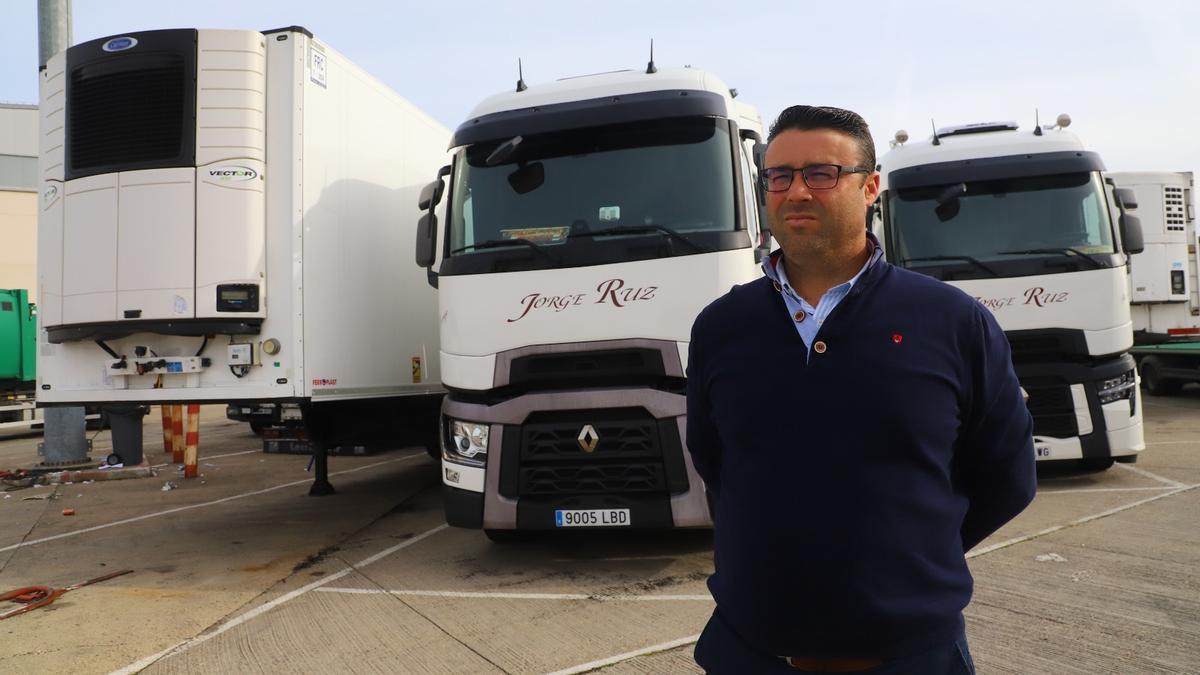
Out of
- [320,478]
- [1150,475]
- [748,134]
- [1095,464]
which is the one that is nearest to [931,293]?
[748,134]

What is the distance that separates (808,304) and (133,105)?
6.20 metres

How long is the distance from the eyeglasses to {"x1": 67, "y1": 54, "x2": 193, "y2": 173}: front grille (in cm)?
574

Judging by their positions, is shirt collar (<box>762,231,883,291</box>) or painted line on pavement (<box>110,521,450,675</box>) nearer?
shirt collar (<box>762,231,883,291</box>)

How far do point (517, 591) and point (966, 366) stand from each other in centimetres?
432

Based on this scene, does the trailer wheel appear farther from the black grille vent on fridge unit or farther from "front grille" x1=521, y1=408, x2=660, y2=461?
the black grille vent on fridge unit

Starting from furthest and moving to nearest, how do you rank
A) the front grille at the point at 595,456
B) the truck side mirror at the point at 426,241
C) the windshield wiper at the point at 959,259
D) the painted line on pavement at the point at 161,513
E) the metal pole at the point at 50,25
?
the metal pole at the point at 50,25
the windshield wiper at the point at 959,259
the painted line on pavement at the point at 161,513
the truck side mirror at the point at 426,241
the front grille at the point at 595,456

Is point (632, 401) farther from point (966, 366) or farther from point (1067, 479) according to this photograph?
point (1067, 479)

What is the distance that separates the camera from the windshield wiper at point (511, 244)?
6023mm

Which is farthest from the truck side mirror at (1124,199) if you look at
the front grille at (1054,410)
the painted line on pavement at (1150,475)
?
the painted line on pavement at (1150,475)

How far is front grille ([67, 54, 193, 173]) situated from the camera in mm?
6621

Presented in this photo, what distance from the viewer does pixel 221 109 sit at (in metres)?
6.61

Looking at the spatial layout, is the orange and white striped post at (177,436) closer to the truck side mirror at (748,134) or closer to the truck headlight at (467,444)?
the truck headlight at (467,444)

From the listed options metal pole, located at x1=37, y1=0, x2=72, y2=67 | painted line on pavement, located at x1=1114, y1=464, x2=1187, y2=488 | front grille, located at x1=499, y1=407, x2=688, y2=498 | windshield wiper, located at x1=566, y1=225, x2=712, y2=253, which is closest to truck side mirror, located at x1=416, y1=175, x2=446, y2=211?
windshield wiper, located at x1=566, y1=225, x2=712, y2=253

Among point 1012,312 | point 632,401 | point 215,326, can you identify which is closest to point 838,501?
point 632,401
